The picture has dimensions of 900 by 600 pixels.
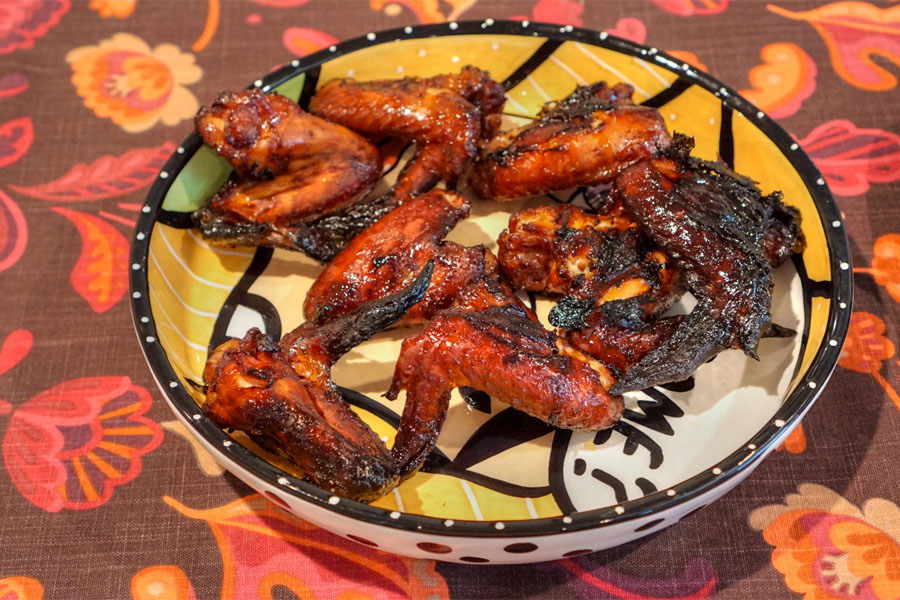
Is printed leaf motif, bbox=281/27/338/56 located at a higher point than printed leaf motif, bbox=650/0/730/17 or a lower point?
lower

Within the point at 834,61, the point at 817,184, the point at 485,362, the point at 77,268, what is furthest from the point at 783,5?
the point at 77,268

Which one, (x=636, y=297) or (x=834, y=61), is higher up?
(x=834, y=61)

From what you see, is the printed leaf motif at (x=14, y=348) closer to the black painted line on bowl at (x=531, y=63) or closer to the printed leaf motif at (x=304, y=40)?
the printed leaf motif at (x=304, y=40)

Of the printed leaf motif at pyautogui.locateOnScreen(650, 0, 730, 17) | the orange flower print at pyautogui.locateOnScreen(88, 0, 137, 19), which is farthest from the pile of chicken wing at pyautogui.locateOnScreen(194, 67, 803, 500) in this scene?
the orange flower print at pyautogui.locateOnScreen(88, 0, 137, 19)

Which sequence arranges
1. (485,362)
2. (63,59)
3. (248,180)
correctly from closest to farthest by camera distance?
1. (485,362)
2. (248,180)
3. (63,59)

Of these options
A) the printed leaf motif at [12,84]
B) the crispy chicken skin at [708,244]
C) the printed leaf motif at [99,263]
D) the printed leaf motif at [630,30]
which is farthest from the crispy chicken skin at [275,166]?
the printed leaf motif at [630,30]

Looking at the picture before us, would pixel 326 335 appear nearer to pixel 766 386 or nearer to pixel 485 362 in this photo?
pixel 485 362

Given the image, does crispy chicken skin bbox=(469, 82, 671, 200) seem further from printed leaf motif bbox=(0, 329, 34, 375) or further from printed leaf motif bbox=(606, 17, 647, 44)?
printed leaf motif bbox=(0, 329, 34, 375)

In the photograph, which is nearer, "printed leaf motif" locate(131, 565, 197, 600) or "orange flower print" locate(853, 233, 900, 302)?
"printed leaf motif" locate(131, 565, 197, 600)
